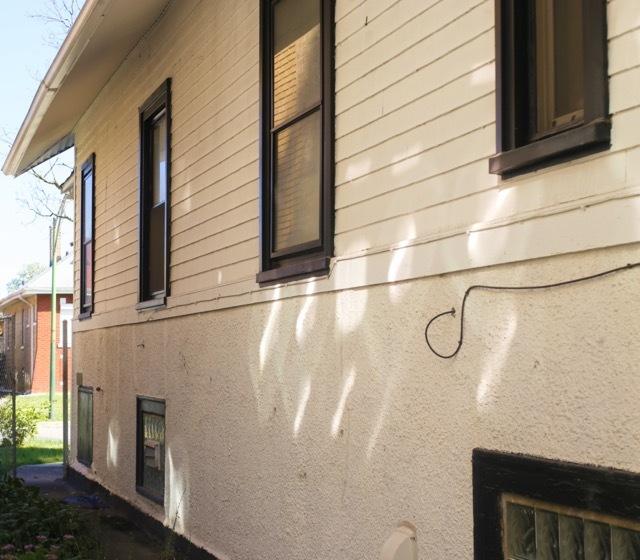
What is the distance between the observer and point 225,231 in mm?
6918

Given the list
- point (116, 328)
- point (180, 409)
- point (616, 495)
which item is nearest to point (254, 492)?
point (180, 409)

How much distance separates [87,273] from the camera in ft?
41.0

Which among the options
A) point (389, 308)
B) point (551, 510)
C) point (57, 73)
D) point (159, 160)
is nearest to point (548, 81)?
point (389, 308)

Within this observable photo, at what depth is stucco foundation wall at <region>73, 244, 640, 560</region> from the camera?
127 inches

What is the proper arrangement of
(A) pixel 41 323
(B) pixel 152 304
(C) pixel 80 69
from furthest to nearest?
(A) pixel 41 323 < (C) pixel 80 69 < (B) pixel 152 304

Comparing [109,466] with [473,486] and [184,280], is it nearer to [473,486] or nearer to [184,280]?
[184,280]

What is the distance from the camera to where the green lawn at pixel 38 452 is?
1493 centimetres

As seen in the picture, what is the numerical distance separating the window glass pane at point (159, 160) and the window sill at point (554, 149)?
18.6 ft

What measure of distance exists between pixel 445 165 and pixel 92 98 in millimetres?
8659

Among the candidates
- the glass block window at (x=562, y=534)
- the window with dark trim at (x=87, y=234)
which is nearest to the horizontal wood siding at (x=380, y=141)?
the glass block window at (x=562, y=534)

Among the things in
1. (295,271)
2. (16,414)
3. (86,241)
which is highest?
(86,241)

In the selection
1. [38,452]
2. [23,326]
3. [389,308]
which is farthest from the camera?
[23,326]

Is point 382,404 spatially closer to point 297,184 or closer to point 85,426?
point 297,184

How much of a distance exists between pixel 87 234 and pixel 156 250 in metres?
3.85
